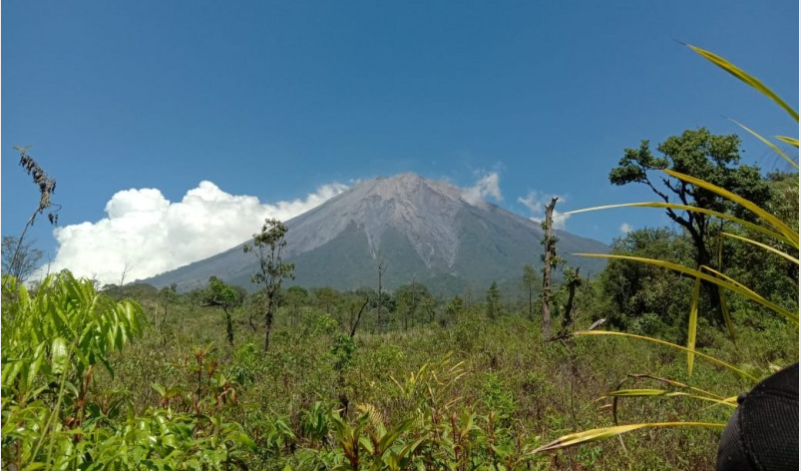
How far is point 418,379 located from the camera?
3.39 metres

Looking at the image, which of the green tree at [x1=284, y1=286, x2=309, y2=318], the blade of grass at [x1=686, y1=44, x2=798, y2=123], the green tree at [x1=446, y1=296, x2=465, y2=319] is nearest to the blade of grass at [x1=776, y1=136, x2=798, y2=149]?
the blade of grass at [x1=686, y1=44, x2=798, y2=123]

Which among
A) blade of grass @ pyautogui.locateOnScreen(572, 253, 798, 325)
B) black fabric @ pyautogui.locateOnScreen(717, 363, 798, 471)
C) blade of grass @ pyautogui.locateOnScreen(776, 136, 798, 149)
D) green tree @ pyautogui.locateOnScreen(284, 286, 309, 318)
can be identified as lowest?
green tree @ pyautogui.locateOnScreen(284, 286, 309, 318)

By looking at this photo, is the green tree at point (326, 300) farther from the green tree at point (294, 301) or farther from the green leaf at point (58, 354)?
the green leaf at point (58, 354)

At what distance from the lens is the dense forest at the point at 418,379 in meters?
1.56

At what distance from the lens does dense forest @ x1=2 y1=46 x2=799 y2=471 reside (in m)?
1.56

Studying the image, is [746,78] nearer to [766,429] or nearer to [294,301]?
[766,429]

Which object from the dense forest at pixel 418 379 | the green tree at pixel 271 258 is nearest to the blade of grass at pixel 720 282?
the dense forest at pixel 418 379

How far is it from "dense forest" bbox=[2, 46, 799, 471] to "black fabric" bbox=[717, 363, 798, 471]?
0.98ft

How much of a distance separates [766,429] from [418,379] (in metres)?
2.61

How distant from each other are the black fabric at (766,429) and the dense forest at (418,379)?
30 centimetres

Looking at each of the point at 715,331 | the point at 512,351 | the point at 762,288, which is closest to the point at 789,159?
the point at 512,351

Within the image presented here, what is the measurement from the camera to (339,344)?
27.0 feet

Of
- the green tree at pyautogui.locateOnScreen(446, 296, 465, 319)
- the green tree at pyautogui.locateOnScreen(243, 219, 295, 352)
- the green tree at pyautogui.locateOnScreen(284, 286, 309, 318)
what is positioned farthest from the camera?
the green tree at pyautogui.locateOnScreen(284, 286, 309, 318)

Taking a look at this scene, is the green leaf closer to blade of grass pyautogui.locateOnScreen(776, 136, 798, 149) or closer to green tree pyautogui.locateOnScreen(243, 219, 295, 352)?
blade of grass pyautogui.locateOnScreen(776, 136, 798, 149)
